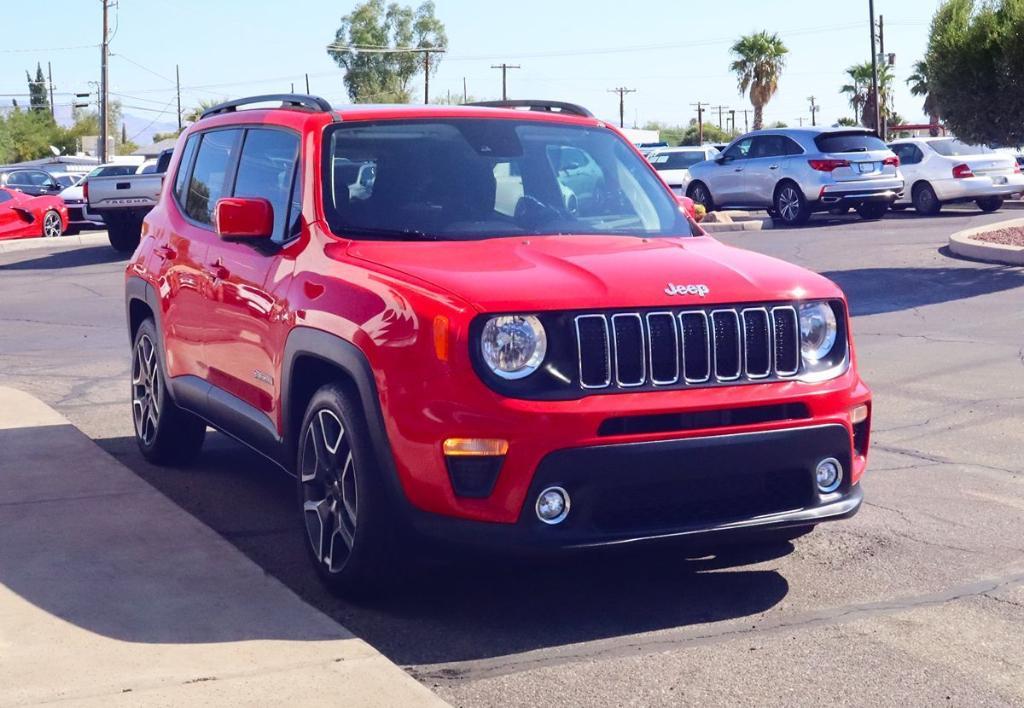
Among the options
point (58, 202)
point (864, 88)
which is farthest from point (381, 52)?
point (58, 202)

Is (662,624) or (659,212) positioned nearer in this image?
(662,624)

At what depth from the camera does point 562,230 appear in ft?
19.2

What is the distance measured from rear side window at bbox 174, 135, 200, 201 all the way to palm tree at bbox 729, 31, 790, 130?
60.1 metres

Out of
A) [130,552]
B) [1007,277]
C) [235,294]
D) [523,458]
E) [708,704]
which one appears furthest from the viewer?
[1007,277]

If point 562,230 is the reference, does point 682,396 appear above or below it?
below

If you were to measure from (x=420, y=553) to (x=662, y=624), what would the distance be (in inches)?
34.6

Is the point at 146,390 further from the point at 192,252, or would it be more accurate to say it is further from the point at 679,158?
the point at 679,158

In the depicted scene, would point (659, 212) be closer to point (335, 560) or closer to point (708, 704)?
point (335, 560)

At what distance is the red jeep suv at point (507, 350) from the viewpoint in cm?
470

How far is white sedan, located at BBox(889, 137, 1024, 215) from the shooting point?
25609mm

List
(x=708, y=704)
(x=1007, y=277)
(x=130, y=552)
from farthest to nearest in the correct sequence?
(x=1007, y=277)
(x=130, y=552)
(x=708, y=704)

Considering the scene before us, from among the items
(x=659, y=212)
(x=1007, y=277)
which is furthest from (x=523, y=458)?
(x=1007, y=277)

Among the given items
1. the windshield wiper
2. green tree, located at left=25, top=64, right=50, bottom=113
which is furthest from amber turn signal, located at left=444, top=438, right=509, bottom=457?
green tree, located at left=25, top=64, right=50, bottom=113

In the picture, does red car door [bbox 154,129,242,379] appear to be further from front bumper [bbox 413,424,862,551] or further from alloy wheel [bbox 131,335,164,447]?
front bumper [bbox 413,424,862,551]
